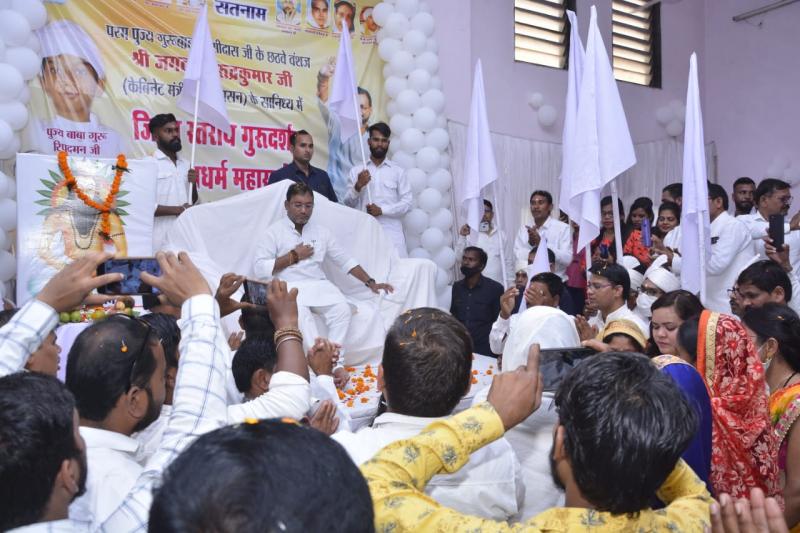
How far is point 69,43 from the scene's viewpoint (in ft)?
18.4

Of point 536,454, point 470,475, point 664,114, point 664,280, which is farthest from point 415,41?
point 470,475

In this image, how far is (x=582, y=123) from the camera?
4.61 meters

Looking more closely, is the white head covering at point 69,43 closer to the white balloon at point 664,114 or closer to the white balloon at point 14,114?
the white balloon at point 14,114

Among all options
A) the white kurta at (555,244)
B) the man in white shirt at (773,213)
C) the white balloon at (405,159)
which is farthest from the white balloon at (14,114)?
the man in white shirt at (773,213)

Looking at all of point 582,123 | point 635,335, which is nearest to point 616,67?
point 582,123

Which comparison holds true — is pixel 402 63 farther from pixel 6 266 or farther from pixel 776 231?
pixel 6 266

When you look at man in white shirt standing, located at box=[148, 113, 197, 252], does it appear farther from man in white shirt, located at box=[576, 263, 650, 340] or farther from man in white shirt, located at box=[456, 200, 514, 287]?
man in white shirt, located at box=[576, 263, 650, 340]

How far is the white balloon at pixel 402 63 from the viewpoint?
6.63 m

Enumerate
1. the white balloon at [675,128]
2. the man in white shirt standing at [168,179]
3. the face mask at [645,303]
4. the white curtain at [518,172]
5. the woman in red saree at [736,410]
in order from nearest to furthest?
the woman in red saree at [736,410] < the face mask at [645,303] < the man in white shirt standing at [168,179] < the white curtain at [518,172] < the white balloon at [675,128]

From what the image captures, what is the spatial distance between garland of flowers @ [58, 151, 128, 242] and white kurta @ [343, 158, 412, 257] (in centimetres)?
237

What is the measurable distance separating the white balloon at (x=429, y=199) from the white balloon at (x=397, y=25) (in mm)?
1483

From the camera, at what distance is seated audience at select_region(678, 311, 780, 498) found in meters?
1.99

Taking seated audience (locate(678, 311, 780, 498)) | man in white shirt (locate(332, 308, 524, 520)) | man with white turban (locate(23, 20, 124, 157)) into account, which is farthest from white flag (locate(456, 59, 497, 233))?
man in white shirt (locate(332, 308, 524, 520))

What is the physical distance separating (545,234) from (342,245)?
73.6 inches
